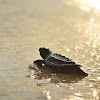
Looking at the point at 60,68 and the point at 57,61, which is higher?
the point at 57,61

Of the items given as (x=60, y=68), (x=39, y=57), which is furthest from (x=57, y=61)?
(x=39, y=57)

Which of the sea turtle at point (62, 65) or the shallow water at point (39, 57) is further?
the sea turtle at point (62, 65)

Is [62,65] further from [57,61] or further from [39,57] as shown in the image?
[39,57]

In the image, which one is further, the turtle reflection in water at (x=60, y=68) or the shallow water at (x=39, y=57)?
the turtle reflection in water at (x=60, y=68)

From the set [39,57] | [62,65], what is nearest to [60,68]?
[62,65]

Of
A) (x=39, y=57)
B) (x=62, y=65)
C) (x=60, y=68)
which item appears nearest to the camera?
(x=62, y=65)

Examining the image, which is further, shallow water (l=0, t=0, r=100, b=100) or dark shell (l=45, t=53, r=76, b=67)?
dark shell (l=45, t=53, r=76, b=67)

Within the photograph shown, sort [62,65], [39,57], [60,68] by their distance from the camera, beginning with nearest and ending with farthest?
[62,65]
[60,68]
[39,57]

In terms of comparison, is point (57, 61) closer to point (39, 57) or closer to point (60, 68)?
point (60, 68)

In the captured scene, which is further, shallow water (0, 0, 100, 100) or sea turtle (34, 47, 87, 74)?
sea turtle (34, 47, 87, 74)

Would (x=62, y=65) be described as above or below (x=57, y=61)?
below

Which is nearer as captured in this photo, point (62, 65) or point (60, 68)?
point (62, 65)
